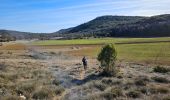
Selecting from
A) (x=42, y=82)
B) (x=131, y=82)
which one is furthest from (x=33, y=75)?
(x=131, y=82)

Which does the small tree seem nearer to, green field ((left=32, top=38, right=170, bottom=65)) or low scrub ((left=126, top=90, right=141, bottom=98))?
low scrub ((left=126, top=90, right=141, bottom=98))

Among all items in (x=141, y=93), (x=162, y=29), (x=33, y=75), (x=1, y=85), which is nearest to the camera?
(x=141, y=93)

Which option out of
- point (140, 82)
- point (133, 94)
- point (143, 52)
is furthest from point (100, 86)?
point (143, 52)

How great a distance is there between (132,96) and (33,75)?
1272 centimetres

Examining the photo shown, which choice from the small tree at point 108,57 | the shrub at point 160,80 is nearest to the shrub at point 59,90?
the shrub at point 160,80

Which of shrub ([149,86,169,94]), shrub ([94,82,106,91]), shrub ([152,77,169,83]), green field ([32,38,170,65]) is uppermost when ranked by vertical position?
shrub ([149,86,169,94])

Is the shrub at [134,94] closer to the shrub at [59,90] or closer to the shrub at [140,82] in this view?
the shrub at [140,82]

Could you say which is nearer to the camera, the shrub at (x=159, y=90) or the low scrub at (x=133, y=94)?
the low scrub at (x=133, y=94)

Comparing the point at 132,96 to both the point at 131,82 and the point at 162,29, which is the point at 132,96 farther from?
the point at 162,29

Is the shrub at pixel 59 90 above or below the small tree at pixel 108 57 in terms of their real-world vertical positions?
below

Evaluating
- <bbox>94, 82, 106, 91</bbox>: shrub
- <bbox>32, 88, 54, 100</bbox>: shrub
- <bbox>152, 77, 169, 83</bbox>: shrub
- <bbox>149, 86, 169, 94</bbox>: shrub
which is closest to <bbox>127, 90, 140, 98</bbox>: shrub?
<bbox>149, 86, 169, 94</bbox>: shrub

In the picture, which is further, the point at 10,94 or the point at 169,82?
the point at 169,82

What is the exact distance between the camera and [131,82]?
27.4 m

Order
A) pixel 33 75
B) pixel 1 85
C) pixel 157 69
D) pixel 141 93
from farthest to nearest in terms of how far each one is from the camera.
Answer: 1. pixel 157 69
2. pixel 33 75
3. pixel 1 85
4. pixel 141 93
